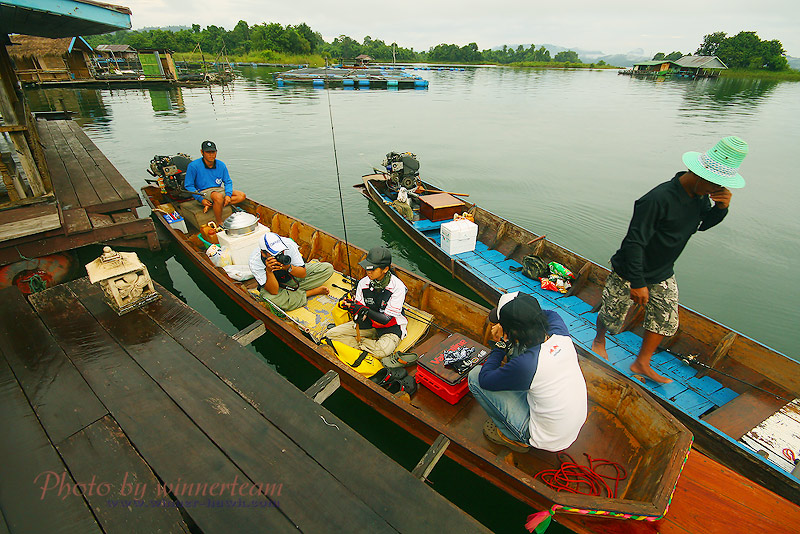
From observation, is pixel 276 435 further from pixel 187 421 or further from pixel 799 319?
pixel 799 319

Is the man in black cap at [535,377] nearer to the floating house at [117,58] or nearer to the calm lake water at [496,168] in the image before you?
the calm lake water at [496,168]

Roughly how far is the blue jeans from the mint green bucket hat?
268 cm

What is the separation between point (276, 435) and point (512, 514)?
3.11 m

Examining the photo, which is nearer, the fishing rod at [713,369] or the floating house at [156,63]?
the fishing rod at [713,369]

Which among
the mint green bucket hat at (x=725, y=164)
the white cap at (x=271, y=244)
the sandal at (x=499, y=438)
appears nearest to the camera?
the mint green bucket hat at (x=725, y=164)

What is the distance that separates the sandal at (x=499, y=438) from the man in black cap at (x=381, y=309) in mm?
1452

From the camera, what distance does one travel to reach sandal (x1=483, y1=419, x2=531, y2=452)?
3635mm

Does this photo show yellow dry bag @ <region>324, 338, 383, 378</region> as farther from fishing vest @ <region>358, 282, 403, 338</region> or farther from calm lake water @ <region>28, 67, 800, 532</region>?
calm lake water @ <region>28, 67, 800, 532</region>

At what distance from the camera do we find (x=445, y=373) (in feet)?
13.4

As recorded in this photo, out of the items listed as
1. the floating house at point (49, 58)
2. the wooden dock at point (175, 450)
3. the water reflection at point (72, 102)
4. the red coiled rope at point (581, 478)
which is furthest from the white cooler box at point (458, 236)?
the floating house at point (49, 58)

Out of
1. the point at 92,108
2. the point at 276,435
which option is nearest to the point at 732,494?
the point at 276,435

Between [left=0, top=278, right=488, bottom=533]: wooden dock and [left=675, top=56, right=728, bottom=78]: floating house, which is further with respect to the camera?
[left=675, top=56, right=728, bottom=78]: floating house

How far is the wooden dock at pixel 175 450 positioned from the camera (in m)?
2.21

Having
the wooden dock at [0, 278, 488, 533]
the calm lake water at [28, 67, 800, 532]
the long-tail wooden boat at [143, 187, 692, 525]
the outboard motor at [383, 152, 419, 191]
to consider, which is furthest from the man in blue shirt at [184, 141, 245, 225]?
the wooden dock at [0, 278, 488, 533]
